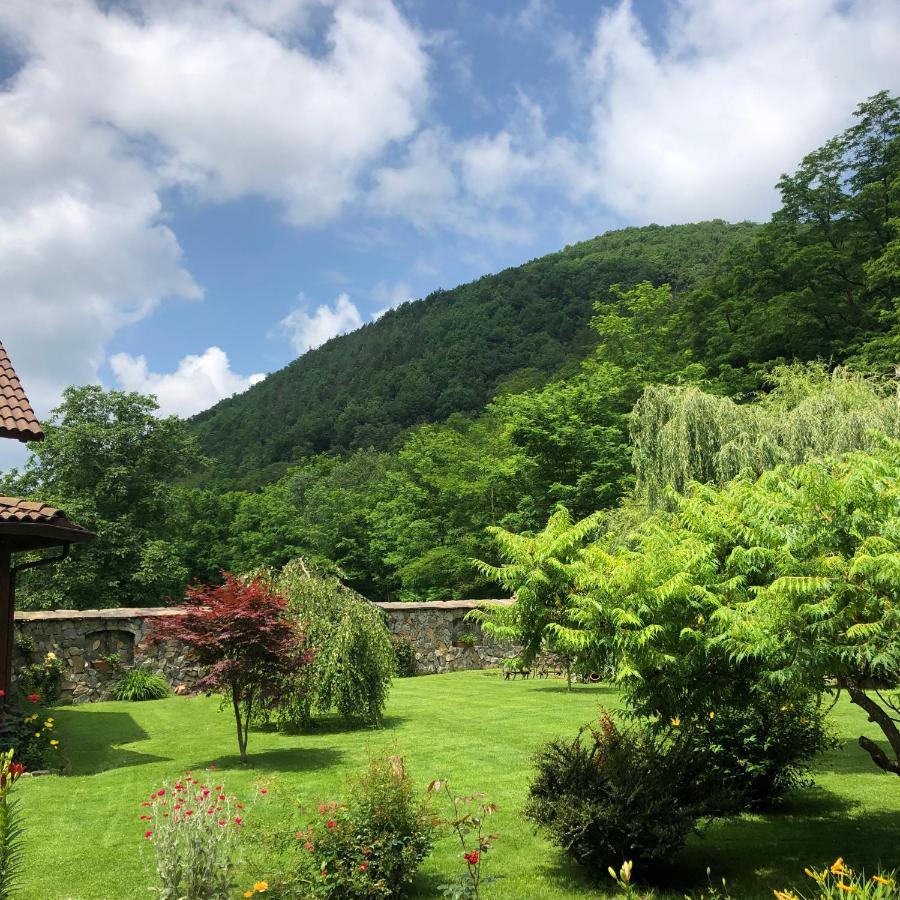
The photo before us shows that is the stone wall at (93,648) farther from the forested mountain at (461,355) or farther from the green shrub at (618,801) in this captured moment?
the forested mountain at (461,355)

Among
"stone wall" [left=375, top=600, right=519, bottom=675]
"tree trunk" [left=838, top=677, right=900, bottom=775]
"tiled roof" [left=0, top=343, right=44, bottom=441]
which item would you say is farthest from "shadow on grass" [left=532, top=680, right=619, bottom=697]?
"tiled roof" [left=0, top=343, right=44, bottom=441]

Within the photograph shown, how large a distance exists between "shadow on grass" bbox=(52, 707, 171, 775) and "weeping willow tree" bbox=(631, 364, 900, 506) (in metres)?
12.0

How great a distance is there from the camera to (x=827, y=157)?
3788cm

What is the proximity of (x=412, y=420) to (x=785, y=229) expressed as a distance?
33889 millimetres

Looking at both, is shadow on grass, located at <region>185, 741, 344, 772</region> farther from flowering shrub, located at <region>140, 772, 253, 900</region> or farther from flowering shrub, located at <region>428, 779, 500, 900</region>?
flowering shrub, located at <region>140, 772, 253, 900</region>

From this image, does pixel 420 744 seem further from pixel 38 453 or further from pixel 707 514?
pixel 38 453

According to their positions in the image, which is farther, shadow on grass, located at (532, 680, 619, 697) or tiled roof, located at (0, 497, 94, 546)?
shadow on grass, located at (532, 680, 619, 697)

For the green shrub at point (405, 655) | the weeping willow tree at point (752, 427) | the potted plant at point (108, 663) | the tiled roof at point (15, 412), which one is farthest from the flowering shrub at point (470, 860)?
the green shrub at point (405, 655)

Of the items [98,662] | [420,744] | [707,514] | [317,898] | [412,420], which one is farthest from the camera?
[412,420]

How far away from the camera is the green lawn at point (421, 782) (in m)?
6.55

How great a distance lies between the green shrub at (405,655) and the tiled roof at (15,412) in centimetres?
1255

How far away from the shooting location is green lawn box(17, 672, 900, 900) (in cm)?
655

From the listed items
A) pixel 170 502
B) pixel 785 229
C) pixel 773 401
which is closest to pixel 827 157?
pixel 785 229

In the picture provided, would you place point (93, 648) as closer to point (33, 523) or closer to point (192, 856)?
point (33, 523)
